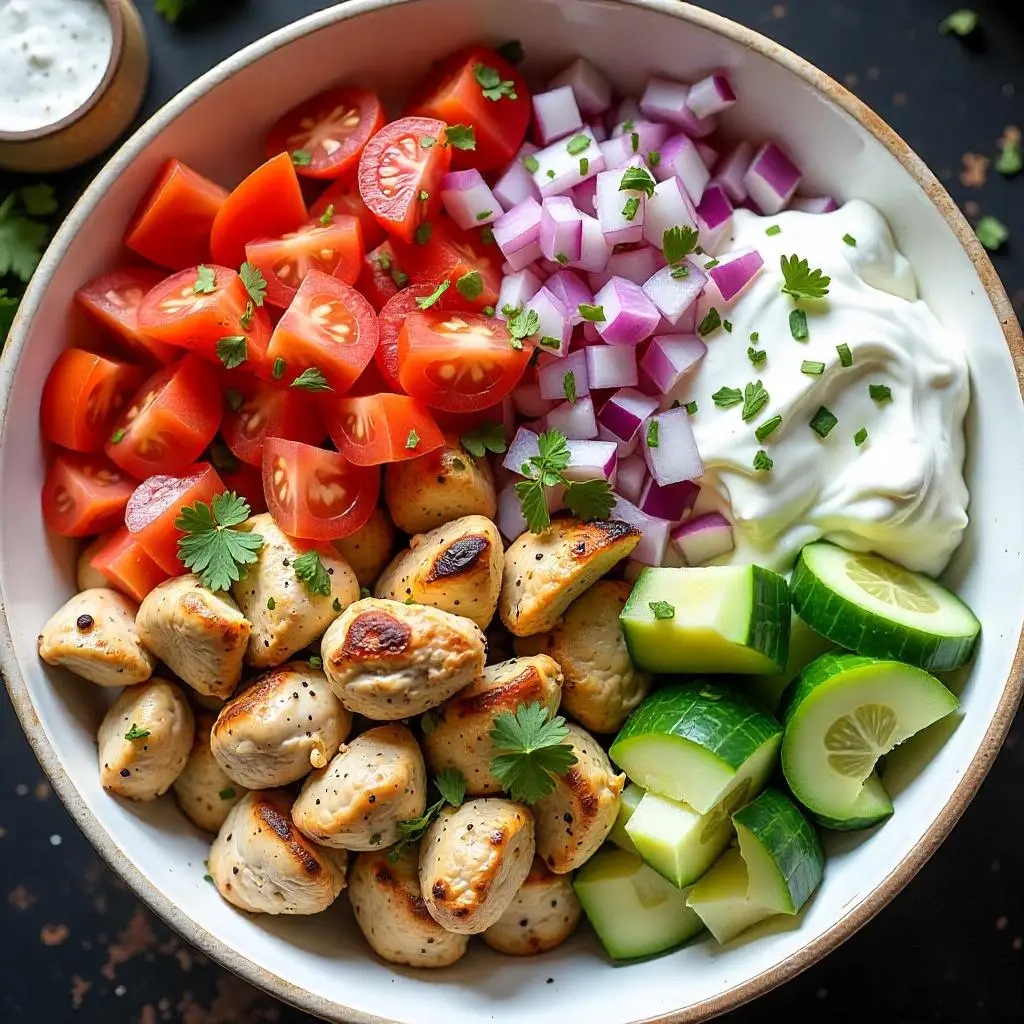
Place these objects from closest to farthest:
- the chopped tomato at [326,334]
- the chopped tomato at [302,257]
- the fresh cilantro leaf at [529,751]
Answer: the fresh cilantro leaf at [529,751], the chopped tomato at [326,334], the chopped tomato at [302,257]

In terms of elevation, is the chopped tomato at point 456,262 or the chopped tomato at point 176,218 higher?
the chopped tomato at point 456,262

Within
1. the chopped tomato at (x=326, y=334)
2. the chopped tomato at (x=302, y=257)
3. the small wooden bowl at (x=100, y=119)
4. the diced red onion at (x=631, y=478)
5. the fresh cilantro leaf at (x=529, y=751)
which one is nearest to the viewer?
the fresh cilantro leaf at (x=529, y=751)

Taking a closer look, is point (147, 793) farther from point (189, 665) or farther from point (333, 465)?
point (333, 465)

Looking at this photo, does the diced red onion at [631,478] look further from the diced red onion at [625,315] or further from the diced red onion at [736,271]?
the diced red onion at [736,271]

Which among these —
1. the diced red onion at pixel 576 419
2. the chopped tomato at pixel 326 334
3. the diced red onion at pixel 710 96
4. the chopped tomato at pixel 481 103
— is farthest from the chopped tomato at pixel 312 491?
the diced red onion at pixel 710 96

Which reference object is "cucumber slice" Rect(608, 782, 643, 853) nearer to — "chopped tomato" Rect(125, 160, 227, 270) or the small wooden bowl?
"chopped tomato" Rect(125, 160, 227, 270)
